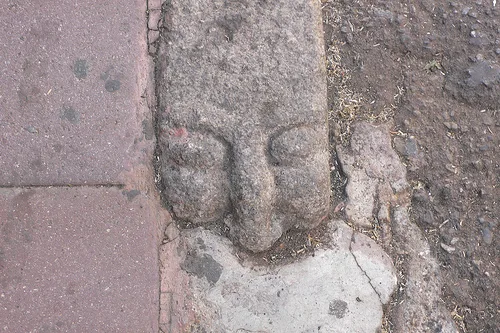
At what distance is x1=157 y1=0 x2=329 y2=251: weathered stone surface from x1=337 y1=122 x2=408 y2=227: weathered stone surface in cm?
13

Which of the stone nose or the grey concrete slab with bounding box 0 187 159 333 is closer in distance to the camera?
the grey concrete slab with bounding box 0 187 159 333

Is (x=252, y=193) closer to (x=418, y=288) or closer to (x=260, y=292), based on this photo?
(x=260, y=292)

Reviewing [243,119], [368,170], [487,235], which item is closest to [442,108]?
[368,170]

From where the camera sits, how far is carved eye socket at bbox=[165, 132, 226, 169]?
1789mm

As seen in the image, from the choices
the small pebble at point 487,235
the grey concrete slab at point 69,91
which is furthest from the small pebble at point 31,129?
the small pebble at point 487,235

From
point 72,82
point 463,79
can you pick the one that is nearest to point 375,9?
point 463,79

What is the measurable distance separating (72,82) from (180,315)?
0.82 meters

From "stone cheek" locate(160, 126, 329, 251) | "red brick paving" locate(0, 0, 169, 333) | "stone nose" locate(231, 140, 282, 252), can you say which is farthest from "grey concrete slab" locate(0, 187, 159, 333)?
"stone nose" locate(231, 140, 282, 252)

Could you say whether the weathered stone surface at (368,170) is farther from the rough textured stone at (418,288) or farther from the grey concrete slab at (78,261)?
the grey concrete slab at (78,261)

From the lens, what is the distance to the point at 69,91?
69.4 inches

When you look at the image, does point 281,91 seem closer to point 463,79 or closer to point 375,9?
point 375,9

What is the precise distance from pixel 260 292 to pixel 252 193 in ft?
1.10

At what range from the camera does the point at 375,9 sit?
2.12 metres

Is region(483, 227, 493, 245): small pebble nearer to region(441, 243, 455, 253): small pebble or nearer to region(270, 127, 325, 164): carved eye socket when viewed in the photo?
region(441, 243, 455, 253): small pebble
